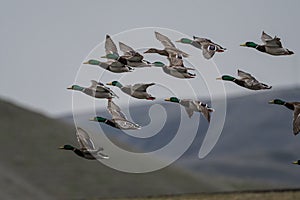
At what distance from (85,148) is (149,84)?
224cm

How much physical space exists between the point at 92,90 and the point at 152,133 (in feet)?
7.42

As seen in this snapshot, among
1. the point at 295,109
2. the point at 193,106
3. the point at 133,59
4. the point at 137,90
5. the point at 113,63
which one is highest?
the point at 133,59

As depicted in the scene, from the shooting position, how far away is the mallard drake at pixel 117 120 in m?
19.6

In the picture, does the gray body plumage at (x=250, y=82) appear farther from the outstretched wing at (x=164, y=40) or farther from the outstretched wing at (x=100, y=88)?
the outstretched wing at (x=100, y=88)

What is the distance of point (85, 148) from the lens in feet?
64.0

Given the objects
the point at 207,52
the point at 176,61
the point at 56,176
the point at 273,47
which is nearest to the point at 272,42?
the point at 273,47

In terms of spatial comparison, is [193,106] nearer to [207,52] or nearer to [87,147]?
[207,52]

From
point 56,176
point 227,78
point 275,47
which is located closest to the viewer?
point 275,47

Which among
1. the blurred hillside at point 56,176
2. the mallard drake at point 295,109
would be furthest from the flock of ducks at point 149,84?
the blurred hillside at point 56,176

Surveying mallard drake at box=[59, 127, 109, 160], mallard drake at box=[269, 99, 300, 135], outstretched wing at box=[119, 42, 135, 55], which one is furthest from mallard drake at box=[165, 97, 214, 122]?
mallard drake at box=[59, 127, 109, 160]

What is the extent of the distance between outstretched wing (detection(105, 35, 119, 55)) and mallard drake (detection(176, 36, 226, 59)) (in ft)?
6.79

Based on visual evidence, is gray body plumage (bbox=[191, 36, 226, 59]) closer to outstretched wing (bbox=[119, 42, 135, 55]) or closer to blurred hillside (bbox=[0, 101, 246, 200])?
outstretched wing (bbox=[119, 42, 135, 55])

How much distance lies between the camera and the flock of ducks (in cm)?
1925

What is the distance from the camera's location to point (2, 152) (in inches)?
7175
